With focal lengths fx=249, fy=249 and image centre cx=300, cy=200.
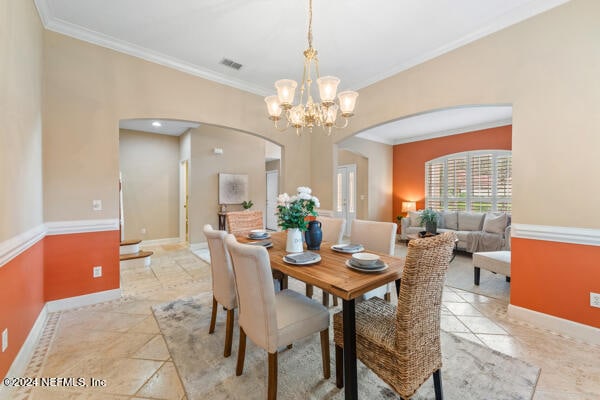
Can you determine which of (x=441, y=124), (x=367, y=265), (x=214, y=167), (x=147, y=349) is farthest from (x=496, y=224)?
(x=214, y=167)

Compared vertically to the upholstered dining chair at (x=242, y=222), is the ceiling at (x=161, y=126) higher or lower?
higher

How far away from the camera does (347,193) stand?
7.57 metres

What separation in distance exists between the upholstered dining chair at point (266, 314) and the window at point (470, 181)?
18.5 feet

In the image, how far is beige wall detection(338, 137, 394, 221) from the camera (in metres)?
6.64

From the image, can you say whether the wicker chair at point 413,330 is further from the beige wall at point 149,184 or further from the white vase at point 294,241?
the beige wall at point 149,184

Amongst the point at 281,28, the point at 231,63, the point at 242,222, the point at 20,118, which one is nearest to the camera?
the point at 20,118

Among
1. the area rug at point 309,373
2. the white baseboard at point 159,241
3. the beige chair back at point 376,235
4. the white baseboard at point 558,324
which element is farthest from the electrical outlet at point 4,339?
the white baseboard at point 159,241

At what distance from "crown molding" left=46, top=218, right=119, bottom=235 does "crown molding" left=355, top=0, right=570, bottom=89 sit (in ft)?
13.2

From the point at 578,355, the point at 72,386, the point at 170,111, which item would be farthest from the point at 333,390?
the point at 170,111

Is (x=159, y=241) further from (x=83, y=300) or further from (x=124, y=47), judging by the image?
(x=124, y=47)

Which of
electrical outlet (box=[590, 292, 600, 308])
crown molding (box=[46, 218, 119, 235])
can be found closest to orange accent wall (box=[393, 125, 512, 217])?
electrical outlet (box=[590, 292, 600, 308])

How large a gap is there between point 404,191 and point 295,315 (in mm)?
6287

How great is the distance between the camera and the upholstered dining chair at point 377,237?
Answer: 7.62ft

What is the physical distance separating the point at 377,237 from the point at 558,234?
1540mm
